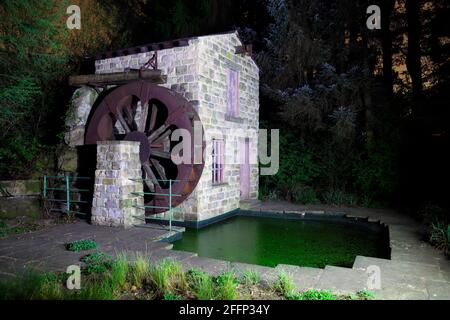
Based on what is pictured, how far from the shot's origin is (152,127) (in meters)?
7.47

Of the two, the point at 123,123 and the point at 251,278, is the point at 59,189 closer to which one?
the point at 123,123

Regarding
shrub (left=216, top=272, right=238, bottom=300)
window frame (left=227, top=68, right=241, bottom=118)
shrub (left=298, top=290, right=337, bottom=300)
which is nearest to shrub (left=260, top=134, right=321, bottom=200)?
window frame (left=227, top=68, right=241, bottom=118)

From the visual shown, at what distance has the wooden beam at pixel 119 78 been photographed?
7098 mm

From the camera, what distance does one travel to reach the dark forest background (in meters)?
7.35

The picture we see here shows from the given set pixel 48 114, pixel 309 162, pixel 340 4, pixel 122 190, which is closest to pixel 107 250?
pixel 122 190

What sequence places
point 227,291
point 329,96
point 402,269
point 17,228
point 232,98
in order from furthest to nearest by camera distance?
point 329,96 → point 232,98 → point 17,228 → point 402,269 → point 227,291

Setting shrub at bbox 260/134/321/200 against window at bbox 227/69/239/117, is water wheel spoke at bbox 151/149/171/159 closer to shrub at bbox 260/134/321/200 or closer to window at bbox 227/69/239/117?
window at bbox 227/69/239/117

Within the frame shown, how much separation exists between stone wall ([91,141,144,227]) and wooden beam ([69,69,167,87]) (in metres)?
1.72

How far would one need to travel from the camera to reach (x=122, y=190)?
5895 mm

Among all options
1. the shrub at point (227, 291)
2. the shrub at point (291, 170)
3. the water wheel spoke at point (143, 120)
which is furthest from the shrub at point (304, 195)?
the shrub at point (227, 291)

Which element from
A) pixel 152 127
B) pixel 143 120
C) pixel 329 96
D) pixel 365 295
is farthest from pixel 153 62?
pixel 365 295

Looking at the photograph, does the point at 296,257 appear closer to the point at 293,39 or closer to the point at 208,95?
the point at 208,95

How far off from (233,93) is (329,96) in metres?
3.05

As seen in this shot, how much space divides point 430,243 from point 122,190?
5.06m
